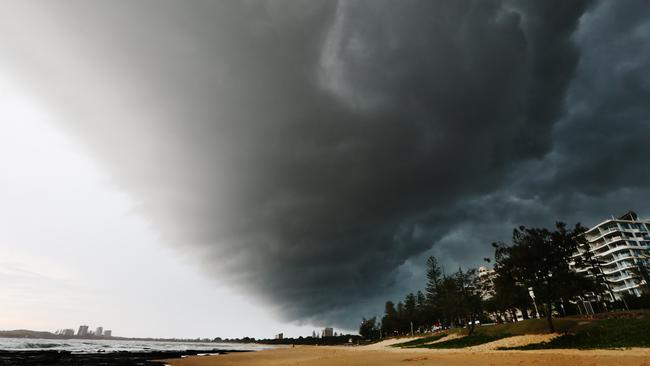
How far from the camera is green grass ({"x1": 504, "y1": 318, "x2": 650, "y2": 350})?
27594 mm

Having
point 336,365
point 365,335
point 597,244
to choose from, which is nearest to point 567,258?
point 336,365

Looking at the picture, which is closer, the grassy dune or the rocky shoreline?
the grassy dune

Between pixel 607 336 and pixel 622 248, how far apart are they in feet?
405

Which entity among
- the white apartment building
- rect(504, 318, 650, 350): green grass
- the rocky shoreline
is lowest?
the rocky shoreline

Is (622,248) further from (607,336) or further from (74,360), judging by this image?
(74,360)

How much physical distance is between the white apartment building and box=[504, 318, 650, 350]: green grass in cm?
Answer: 10037

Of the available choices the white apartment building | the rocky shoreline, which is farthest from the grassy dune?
the white apartment building

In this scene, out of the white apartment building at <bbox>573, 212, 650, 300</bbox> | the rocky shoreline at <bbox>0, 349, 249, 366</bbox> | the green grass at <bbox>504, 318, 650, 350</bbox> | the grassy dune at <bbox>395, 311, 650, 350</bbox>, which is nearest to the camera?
the green grass at <bbox>504, 318, 650, 350</bbox>

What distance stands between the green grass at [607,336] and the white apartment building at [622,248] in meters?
100

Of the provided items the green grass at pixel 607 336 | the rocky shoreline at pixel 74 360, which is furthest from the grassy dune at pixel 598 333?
the rocky shoreline at pixel 74 360

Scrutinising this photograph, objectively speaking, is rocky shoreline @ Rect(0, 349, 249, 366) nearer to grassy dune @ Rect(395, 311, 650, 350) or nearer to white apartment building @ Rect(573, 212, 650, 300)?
grassy dune @ Rect(395, 311, 650, 350)

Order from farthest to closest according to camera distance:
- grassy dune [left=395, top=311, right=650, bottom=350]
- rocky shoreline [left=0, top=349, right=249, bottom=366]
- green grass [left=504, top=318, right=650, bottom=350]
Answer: rocky shoreline [left=0, top=349, right=249, bottom=366]
grassy dune [left=395, top=311, right=650, bottom=350]
green grass [left=504, top=318, right=650, bottom=350]

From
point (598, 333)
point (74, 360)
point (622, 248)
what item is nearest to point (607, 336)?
point (598, 333)

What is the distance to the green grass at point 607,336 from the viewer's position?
27.6m
